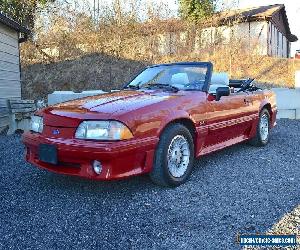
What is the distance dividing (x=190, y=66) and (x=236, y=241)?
9.26 ft

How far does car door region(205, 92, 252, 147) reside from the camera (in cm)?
449

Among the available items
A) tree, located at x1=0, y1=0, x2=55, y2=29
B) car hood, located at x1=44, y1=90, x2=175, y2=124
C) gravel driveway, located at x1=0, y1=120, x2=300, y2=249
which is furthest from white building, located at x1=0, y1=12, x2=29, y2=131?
tree, located at x1=0, y1=0, x2=55, y2=29

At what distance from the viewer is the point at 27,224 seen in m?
2.99

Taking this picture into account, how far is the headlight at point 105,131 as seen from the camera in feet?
11.0

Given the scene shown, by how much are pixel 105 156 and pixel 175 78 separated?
1.90 metres

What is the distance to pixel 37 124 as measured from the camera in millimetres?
3926

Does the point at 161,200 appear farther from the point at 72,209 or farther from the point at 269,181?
the point at 269,181

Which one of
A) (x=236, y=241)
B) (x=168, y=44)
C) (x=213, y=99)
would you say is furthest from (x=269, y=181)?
(x=168, y=44)

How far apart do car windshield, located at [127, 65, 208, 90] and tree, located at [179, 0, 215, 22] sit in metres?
18.7

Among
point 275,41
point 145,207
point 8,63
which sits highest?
point 275,41

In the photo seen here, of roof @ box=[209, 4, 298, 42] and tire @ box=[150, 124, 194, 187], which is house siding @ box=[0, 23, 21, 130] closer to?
tire @ box=[150, 124, 194, 187]

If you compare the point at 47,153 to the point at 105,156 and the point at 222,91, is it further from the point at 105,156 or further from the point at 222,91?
the point at 222,91

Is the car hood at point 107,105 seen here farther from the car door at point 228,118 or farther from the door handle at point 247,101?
the door handle at point 247,101

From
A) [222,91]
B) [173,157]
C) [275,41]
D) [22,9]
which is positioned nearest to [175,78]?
[222,91]
